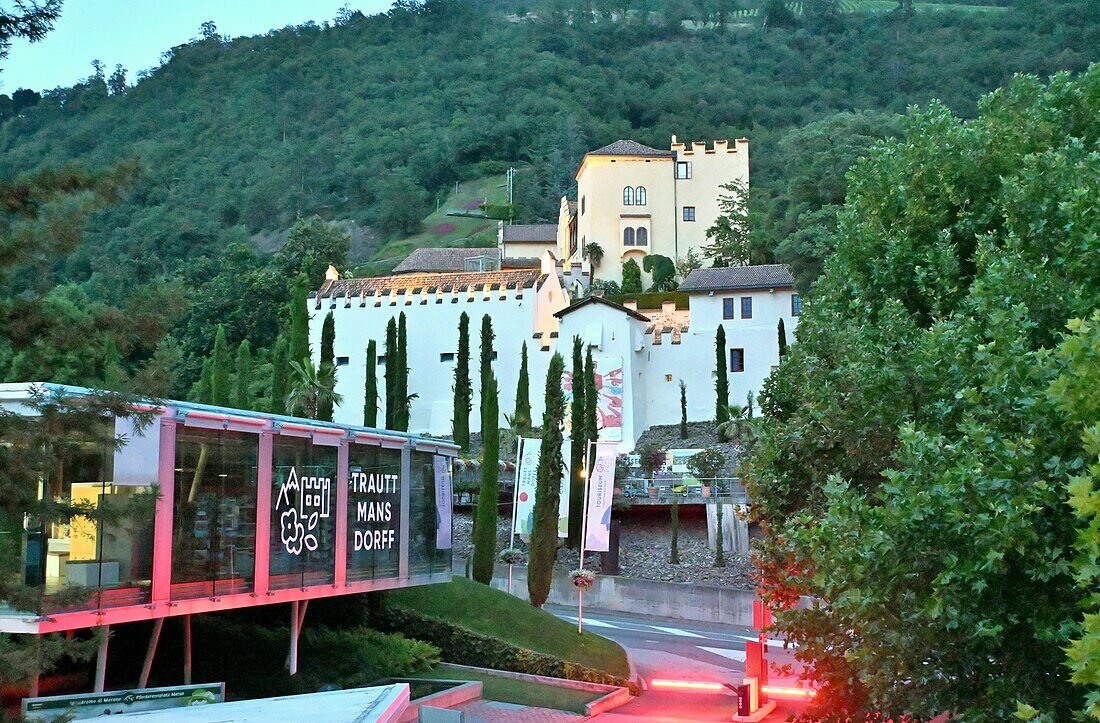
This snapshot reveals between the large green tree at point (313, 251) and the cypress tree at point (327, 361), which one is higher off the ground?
→ the large green tree at point (313, 251)

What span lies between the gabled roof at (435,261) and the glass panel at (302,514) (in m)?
A: 51.9

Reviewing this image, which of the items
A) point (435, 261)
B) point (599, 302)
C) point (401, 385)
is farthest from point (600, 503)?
point (435, 261)

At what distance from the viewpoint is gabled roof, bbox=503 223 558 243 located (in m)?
83.1

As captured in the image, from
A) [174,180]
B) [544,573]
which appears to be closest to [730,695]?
[544,573]

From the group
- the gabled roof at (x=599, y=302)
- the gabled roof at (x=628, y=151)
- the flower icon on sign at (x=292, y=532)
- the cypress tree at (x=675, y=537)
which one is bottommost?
the cypress tree at (x=675, y=537)

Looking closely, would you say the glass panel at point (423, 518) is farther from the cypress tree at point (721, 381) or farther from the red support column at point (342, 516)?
the cypress tree at point (721, 381)

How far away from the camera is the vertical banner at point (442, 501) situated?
84.6 ft

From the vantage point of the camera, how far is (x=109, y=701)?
14.7 meters

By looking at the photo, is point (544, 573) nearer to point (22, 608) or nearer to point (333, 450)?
point (333, 450)

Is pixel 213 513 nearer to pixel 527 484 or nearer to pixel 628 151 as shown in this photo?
pixel 527 484

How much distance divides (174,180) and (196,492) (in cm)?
10867

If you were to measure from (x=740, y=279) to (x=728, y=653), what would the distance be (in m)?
28.8

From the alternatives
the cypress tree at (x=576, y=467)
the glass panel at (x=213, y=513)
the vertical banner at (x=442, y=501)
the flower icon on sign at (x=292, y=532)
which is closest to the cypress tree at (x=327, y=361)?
the cypress tree at (x=576, y=467)

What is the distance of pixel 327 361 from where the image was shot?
54.1m
